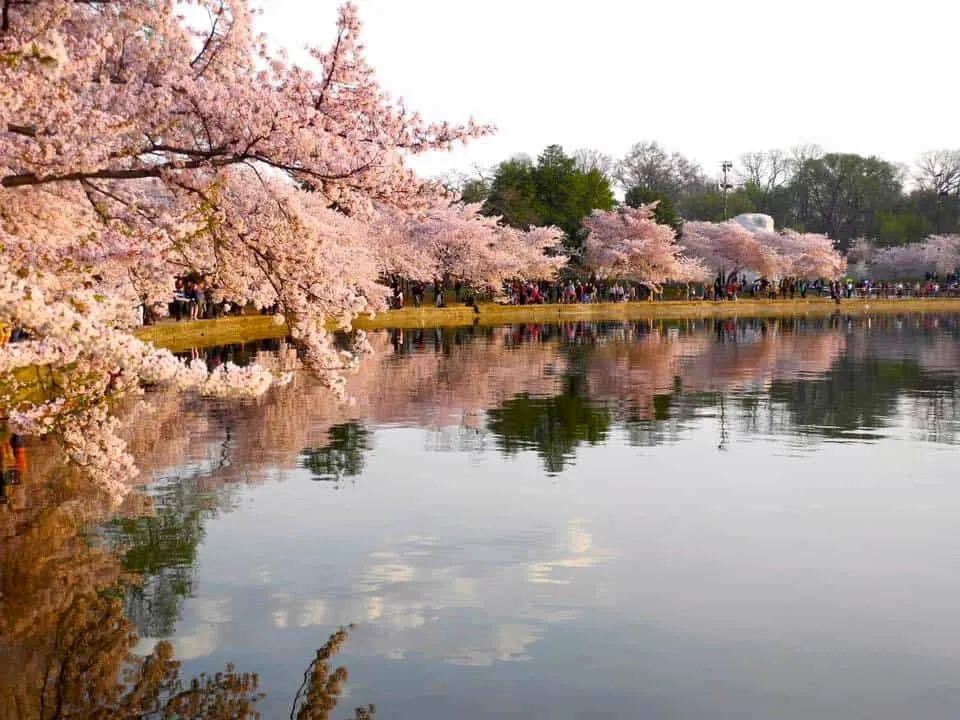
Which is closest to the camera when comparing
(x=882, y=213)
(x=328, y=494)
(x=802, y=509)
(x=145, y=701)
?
(x=145, y=701)

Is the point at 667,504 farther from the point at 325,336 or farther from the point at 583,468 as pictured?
the point at 325,336

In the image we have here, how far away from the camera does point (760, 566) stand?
565 inches

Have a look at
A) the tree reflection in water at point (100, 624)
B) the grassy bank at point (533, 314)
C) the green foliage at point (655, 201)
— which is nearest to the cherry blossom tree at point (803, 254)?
the green foliage at point (655, 201)

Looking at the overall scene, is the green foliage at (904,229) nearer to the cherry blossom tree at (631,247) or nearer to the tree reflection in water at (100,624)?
the cherry blossom tree at (631,247)

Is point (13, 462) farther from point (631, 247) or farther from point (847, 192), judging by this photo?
point (847, 192)

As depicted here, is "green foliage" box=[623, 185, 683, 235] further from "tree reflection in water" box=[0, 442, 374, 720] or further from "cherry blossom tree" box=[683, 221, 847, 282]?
"tree reflection in water" box=[0, 442, 374, 720]

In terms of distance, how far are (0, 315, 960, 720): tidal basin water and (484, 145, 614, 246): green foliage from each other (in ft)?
215

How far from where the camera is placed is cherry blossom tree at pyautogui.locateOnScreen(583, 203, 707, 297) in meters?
92.6

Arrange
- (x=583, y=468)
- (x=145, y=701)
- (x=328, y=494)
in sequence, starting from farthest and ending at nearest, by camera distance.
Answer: (x=583, y=468) → (x=328, y=494) → (x=145, y=701)

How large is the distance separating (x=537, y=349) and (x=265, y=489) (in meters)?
31.0

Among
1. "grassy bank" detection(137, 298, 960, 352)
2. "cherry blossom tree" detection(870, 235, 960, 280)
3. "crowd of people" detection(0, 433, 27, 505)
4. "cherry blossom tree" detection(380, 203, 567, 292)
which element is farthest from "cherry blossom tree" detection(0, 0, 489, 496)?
"cherry blossom tree" detection(870, 235, 960, 280)

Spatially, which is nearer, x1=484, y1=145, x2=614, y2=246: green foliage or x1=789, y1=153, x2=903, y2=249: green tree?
x1=484, y1=145, x2=614, y2=246: green foliage

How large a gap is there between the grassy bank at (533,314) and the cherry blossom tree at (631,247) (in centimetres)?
753

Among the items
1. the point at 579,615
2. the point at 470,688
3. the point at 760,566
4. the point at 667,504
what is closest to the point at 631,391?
the point at 667,504
